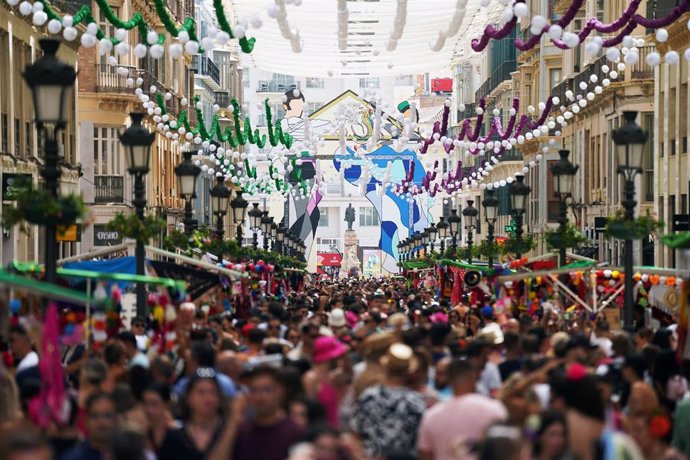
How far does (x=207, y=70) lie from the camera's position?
294ft

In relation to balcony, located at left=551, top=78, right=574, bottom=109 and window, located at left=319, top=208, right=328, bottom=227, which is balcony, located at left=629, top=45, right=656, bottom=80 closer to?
balcony, located at left=551, top=78, right=574, bottom=109

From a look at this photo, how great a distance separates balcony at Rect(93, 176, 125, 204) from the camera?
5484 cm

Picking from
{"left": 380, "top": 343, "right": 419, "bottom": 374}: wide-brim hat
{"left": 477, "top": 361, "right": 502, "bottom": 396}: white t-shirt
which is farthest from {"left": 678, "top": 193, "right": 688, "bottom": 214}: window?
{"left": 380, "top": 343, "right": 419, "bottom": 374}: wide-brim hat

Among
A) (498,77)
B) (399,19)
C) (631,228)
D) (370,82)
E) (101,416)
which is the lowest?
(101,416)

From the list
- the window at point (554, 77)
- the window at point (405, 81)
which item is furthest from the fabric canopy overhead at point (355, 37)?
the window at point (405, 81)

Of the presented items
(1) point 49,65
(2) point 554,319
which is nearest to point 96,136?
(2) point 554,319

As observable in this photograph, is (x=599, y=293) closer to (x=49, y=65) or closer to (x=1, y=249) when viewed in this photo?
(x=49, y=65)

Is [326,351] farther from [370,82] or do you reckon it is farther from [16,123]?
[370,82]

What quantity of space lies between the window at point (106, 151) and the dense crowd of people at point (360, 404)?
3953 centimetres

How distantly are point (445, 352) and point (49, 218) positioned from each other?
12.8 ft

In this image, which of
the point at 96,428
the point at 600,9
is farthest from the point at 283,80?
the point at 96,428

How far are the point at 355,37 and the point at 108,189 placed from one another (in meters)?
14.6

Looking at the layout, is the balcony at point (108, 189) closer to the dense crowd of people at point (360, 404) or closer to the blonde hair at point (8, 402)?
the dense crowd of people at point (360, 404)

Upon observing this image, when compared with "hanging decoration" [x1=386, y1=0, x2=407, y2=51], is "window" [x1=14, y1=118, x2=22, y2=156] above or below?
below
